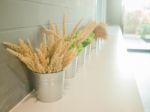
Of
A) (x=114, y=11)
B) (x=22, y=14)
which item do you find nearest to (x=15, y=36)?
(x=22, y=14)

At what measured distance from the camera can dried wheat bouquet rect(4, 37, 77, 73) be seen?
652mm

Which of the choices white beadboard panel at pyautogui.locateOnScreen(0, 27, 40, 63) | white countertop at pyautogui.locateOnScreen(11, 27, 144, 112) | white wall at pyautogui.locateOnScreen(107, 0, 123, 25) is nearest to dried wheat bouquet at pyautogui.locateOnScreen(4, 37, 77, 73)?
white beadboard panel at pyautogui.locateOnScreen(0, 27, 40, 63)

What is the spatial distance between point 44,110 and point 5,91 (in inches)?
5.5

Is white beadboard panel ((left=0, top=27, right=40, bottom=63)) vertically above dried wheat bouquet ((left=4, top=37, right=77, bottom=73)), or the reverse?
white beadboard panel ((left=0, top=27, right=40, bottom=63))

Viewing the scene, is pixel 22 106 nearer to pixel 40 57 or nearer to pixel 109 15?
pixel 40 57

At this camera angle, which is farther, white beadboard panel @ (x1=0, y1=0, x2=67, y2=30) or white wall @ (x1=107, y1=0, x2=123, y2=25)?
white wall @ (x1=107, y1=0, x2=123, y2=25)

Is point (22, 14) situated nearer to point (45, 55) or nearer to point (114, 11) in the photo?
point (45, 55)

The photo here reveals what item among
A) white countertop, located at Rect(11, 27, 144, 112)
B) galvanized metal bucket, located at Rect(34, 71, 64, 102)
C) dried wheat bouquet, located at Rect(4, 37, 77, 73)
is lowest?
white countertop, located at Rect(11, 27, 144, 112)

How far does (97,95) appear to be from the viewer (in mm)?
783

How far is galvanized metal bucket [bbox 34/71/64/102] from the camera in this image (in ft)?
2.23

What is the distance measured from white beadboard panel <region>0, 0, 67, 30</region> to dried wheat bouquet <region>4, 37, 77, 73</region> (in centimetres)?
7

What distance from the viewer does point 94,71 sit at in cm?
114

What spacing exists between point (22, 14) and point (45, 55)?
168mm

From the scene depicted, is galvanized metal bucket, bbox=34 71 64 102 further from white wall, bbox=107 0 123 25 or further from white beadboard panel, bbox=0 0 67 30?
white wall, bbox=107 0 123 25
